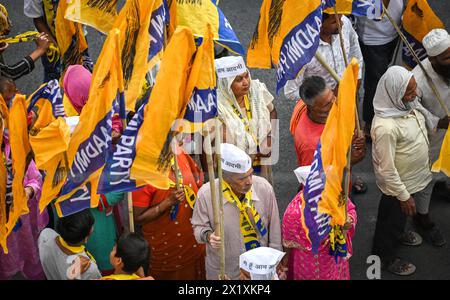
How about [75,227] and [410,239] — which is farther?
[410,239]

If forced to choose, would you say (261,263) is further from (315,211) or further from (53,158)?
(53,158)

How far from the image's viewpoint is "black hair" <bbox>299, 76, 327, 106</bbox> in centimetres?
575

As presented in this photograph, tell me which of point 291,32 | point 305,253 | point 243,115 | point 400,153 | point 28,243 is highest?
point 291,32

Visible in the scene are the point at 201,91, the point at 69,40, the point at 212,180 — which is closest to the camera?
the point at 201,91

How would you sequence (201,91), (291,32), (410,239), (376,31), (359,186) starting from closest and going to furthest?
(201,91) < (291,32) < (410,239) < (359,186) < (376,31)

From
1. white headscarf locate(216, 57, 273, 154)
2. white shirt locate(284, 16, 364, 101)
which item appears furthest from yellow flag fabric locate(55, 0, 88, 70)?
white shirt locate(284, 16, 364, 101)

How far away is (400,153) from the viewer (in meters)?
5.71

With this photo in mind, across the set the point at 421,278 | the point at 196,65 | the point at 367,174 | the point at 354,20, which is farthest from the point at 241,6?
the point at 196,65

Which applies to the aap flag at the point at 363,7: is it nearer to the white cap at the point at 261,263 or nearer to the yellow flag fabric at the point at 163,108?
the yellow flag fabric at the point at 163,108

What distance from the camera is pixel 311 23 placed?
5.17 meters

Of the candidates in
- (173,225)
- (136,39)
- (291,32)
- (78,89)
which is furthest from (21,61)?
(291,32)

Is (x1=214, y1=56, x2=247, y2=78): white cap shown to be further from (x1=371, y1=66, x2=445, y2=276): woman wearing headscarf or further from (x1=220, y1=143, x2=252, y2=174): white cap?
(x1=371, y1=66, x2=445, y2=276): woman wearing headscarf

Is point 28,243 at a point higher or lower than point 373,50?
lower

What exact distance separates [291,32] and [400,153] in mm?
1201
